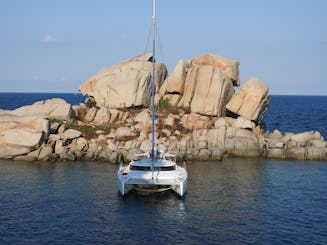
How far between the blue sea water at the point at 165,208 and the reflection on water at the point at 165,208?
0.07m

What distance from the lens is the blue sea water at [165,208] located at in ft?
110

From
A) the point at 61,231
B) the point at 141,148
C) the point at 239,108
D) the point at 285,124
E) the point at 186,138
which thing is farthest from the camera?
the point at 285,124

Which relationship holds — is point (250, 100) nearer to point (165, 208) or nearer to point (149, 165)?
point (149, 165)

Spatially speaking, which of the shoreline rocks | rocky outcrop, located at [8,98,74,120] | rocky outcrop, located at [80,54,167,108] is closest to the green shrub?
the shoreline rocks

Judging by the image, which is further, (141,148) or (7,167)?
(141,148)

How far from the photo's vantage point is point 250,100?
7131 cm

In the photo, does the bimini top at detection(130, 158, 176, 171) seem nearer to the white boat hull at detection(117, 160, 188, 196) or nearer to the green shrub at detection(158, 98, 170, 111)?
the white boat hull at detection(117, 160, 188, 196)

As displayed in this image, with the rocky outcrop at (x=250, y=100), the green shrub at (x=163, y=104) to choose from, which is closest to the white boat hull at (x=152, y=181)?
the rocky outcrop at (x=250, y=100)

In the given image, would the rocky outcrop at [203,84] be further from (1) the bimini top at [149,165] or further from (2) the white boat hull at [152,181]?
(2) the white boat hull at [152,181]

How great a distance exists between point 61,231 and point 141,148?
29.4 m

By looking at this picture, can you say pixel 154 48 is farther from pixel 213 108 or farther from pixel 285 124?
pixel 285 124

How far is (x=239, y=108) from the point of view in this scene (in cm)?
7194

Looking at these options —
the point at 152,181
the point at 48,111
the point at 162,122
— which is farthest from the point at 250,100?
the point at 152,181

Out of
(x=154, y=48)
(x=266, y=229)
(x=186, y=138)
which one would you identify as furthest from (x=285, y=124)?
(x=266, y=229)
